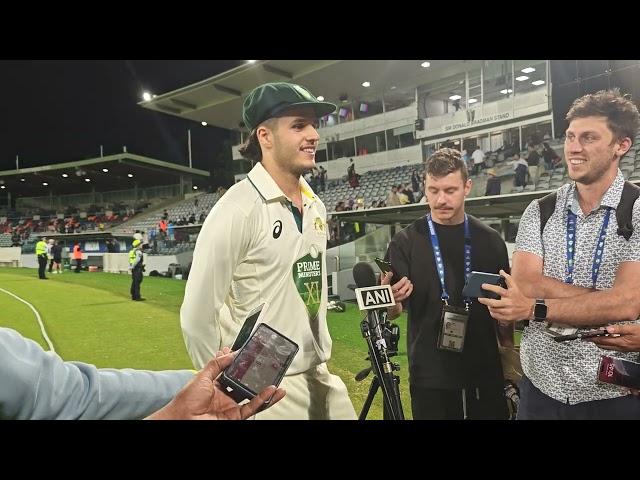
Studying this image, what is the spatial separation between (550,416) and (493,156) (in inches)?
40.6

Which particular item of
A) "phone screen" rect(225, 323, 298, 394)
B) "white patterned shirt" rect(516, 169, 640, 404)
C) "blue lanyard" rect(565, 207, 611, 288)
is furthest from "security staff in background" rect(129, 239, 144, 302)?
"blue lanyard" rect(565, 207, 611, 288)

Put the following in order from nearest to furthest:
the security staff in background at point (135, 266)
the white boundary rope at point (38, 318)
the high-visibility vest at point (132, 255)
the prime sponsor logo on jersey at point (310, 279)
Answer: the prime sponsor logo on jersey at point (310, 279) < the white boundary rope at point (38, 318) < the security staff in background at point (135, 266) < the high-visibility vest at point (132, 255)

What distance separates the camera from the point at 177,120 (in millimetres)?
2443

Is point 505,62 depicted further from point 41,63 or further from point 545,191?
point 41,63

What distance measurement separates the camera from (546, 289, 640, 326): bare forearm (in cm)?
148

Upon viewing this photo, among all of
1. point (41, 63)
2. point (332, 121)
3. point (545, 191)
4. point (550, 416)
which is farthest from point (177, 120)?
point (550, 416)

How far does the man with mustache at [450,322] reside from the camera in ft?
5.93

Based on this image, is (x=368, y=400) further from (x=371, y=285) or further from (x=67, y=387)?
(x=67, y=387)

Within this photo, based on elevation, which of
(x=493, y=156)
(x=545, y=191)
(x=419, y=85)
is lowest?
(x=545, y=191)

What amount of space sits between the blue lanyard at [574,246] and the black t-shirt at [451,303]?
0.23 metres

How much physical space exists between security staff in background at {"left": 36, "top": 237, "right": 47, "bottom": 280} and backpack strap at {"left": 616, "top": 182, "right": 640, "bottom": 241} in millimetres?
2263

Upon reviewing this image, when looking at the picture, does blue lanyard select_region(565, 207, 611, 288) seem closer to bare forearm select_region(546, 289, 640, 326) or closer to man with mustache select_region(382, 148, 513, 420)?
bare forearm select_region(546, 289, 640, 326)

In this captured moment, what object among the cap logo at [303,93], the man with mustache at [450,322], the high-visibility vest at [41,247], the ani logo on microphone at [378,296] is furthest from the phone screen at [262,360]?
the high-visibility vest at [41,247]

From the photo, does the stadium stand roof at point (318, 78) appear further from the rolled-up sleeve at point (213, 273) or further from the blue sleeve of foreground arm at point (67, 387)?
the blue sleeve of foreground arm at point (67, 387)
